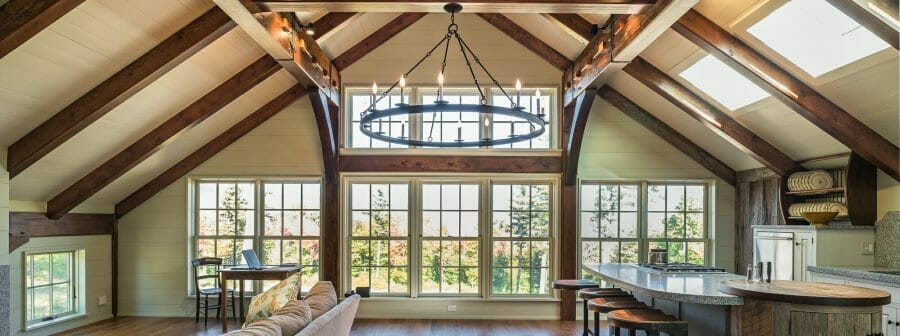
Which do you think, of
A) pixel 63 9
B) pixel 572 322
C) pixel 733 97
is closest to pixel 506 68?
pixel 733 97

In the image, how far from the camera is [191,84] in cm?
586

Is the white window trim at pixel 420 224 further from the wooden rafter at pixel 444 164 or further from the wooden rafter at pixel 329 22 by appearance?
the wooden rafter at pixel 329 22

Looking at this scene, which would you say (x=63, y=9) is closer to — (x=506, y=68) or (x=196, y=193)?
(x=196, y=193)

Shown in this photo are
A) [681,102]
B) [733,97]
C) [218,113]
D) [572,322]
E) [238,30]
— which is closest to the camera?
[238,30]

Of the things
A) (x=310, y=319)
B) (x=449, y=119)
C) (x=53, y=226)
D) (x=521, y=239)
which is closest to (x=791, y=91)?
(x=521, y=239)

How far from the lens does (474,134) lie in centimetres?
771

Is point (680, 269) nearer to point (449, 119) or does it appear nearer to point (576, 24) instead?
point (576, 24)

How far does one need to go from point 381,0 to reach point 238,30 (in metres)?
2.08

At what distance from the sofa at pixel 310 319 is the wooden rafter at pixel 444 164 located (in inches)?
123

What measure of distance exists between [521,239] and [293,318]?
4766 millimetres

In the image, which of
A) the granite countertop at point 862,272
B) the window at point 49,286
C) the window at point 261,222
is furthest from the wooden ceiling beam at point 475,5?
the window at point 49,286

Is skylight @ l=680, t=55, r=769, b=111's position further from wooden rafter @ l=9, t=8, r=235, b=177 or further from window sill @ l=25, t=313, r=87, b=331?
window sill @ l=25, t=313, r=87, b=331

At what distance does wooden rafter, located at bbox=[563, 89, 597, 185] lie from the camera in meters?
7.04

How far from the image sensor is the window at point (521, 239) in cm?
776
